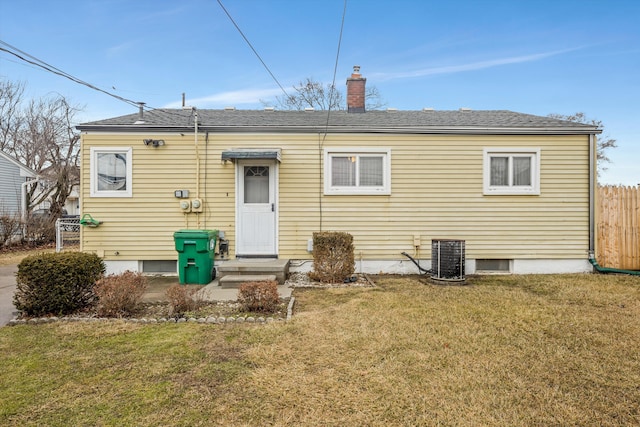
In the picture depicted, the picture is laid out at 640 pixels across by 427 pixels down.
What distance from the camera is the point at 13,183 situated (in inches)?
678

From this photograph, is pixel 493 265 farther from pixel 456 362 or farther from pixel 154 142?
pixel 154 142

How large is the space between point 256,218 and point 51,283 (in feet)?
13.3

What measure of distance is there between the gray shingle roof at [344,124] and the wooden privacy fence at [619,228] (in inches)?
65.4

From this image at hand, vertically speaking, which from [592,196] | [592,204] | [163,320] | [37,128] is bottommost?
[163,320]

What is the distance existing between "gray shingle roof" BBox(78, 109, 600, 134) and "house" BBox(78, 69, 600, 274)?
5 centimetres

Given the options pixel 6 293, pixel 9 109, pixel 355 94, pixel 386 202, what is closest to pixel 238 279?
pixel 386 202

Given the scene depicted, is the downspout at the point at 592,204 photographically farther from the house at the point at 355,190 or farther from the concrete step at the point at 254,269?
the concrete step at the point at 254,269

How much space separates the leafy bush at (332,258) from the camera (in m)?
7.04

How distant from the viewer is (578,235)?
802 centimetres

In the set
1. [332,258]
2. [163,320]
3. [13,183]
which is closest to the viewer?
[163,320]

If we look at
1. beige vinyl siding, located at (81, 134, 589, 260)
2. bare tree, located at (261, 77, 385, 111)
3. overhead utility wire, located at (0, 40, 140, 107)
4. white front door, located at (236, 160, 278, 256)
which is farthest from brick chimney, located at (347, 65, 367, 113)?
bare tree, located at (261, 77, 385, 111)

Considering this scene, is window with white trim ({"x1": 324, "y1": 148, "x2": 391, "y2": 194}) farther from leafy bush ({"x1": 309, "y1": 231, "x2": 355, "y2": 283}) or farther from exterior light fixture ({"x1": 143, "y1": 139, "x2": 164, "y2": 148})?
exterior light fixture ({"x1": 143, "y1": 139, "x2": 164, "y2": 148})

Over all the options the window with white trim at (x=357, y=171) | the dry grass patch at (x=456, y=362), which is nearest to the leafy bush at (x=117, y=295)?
the dry grass patch at (x=456, y=362)

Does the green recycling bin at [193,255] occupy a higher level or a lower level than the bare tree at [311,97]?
lower
